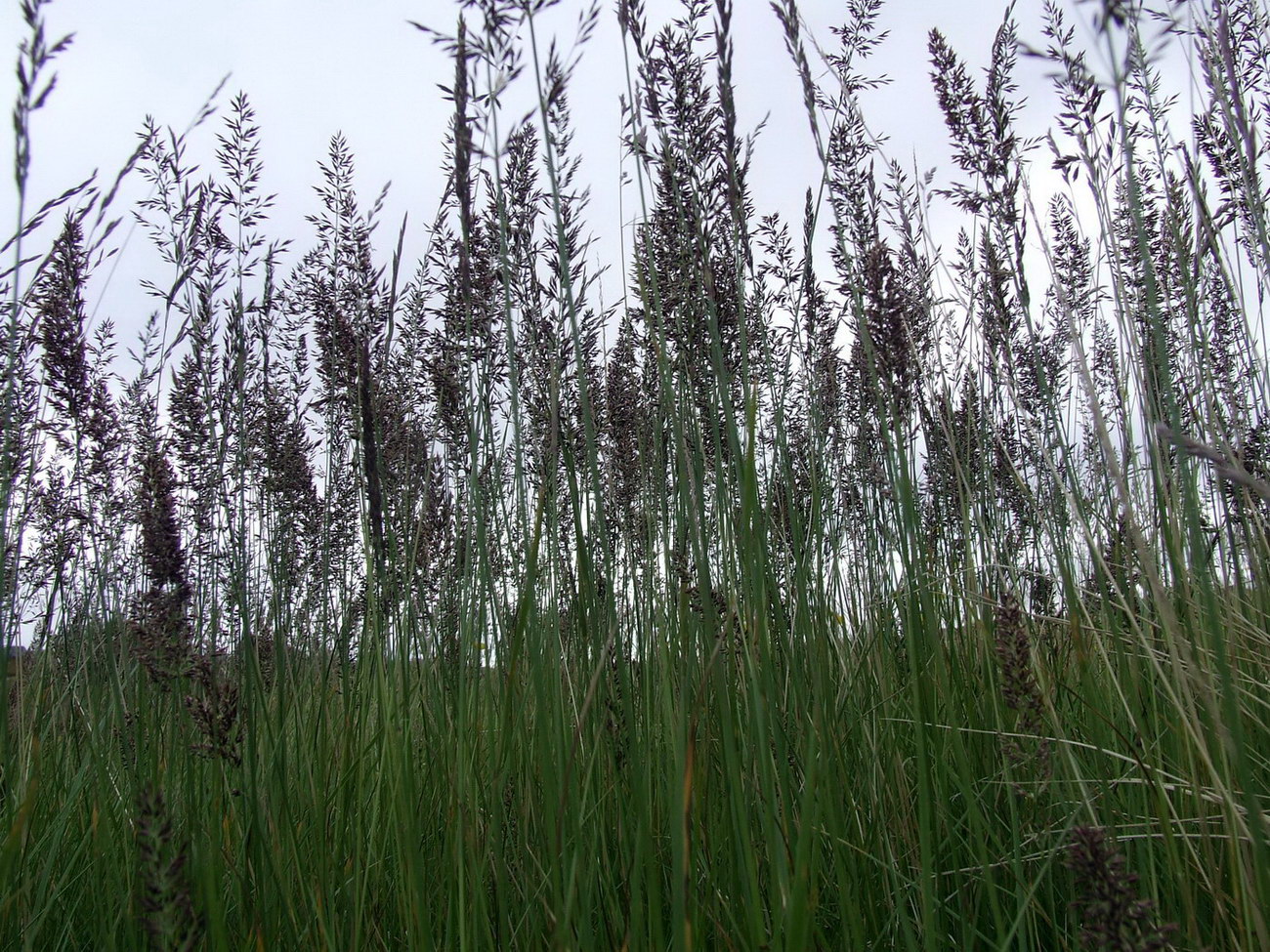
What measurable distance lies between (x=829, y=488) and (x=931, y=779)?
111cm

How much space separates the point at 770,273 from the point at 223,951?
6.51ft

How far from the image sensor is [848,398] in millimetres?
2727

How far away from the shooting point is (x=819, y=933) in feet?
3.89

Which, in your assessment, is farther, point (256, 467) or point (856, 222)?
point (256, 467)

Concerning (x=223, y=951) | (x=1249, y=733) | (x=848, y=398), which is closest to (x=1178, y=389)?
(x=848, y=398)

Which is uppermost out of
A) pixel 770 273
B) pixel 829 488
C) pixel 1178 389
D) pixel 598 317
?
pixel 770 273

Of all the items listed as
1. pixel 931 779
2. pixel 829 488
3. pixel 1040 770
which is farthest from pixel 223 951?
pixel 829 488

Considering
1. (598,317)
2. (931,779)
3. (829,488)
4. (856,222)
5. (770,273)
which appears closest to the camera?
(931,779)

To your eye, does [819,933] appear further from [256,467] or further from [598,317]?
[256,467]

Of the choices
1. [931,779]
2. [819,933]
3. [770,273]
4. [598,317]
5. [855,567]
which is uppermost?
[770,273]

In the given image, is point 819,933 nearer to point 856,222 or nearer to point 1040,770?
point 1040,770

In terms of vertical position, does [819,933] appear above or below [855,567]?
below

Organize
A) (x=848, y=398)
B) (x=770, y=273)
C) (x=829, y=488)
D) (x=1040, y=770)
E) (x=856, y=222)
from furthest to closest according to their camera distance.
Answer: (x=848, y=398) < (x=829, y=488) < (x=770, y=273) < (x=856, y=222) < (x=1040, y=770)

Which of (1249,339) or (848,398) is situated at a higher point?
(848,398)
